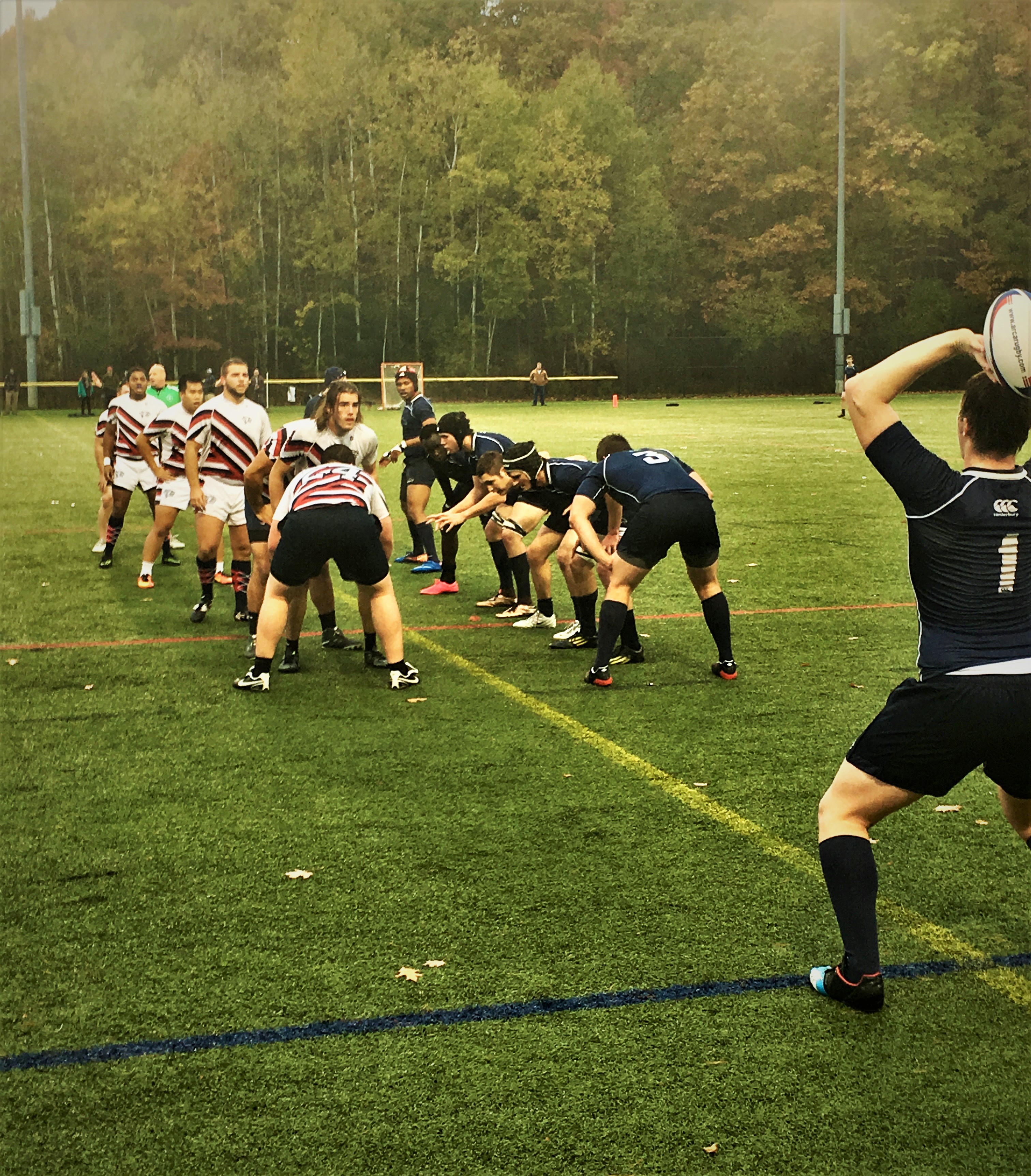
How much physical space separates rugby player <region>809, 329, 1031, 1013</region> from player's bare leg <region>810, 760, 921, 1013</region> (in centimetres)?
2

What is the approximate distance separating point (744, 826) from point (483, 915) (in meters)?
1.45

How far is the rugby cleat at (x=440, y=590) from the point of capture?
12383mm

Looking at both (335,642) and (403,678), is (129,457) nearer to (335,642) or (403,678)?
(335,642)

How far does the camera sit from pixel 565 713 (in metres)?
7.96

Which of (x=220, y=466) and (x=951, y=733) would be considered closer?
(x=951, y=733)

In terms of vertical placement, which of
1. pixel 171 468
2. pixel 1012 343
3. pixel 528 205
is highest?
pixel 528 205

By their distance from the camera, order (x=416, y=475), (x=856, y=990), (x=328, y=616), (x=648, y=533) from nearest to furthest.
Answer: (x=856, y=990) → (x=648, y=533) → (x=328, y=616) → (x=416, y=475)

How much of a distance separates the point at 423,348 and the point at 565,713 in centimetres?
5762

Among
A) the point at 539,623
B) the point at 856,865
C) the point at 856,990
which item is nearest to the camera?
the point at 856,865

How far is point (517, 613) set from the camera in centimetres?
1120

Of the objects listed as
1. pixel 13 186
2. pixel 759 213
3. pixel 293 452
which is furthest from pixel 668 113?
pixel 293 452

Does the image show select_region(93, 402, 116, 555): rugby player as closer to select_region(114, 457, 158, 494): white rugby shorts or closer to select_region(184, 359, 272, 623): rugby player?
select_region(114, 457, 158, 494): white rugby shorts

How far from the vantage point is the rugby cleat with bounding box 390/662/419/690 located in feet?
28.2

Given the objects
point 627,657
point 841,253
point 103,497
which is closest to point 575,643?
point 627,657
